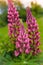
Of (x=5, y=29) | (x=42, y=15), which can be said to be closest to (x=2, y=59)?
(x=5, y=29)

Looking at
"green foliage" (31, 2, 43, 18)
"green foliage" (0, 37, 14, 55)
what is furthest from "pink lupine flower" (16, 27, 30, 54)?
"green foliage" (31, 2, 43, 18)

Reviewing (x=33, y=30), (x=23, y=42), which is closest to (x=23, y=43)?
(x=23, y=42)

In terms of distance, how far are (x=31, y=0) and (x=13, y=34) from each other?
10.9 feet

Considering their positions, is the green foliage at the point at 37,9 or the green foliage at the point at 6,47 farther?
the green foliage at the point at 37,9

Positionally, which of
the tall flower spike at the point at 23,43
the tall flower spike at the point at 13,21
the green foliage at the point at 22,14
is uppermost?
the tall flower spike at the point at 13,21

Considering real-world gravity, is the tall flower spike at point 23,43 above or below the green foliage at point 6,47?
above

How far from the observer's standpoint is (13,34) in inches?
157

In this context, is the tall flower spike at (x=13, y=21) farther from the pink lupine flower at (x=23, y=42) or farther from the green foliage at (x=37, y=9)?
the green foliage at (x=37, y=9)

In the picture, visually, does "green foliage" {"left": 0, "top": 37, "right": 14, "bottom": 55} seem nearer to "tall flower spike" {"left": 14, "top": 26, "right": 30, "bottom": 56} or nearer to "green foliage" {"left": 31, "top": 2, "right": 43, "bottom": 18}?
"tall flower spike" {"left": 14, "top": 26, "right": 30, "bottom": 56}

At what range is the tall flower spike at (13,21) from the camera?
3.88 meters

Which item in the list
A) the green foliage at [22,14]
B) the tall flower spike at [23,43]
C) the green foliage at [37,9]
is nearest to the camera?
the tall flower spike at [23,43]

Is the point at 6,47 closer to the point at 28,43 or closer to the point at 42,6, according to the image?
the point at 28,43

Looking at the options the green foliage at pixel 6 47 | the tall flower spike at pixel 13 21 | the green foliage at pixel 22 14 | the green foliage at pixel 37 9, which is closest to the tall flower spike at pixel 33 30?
the tall flower spike at pixel 13 21

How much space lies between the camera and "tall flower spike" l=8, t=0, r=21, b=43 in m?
3.88
